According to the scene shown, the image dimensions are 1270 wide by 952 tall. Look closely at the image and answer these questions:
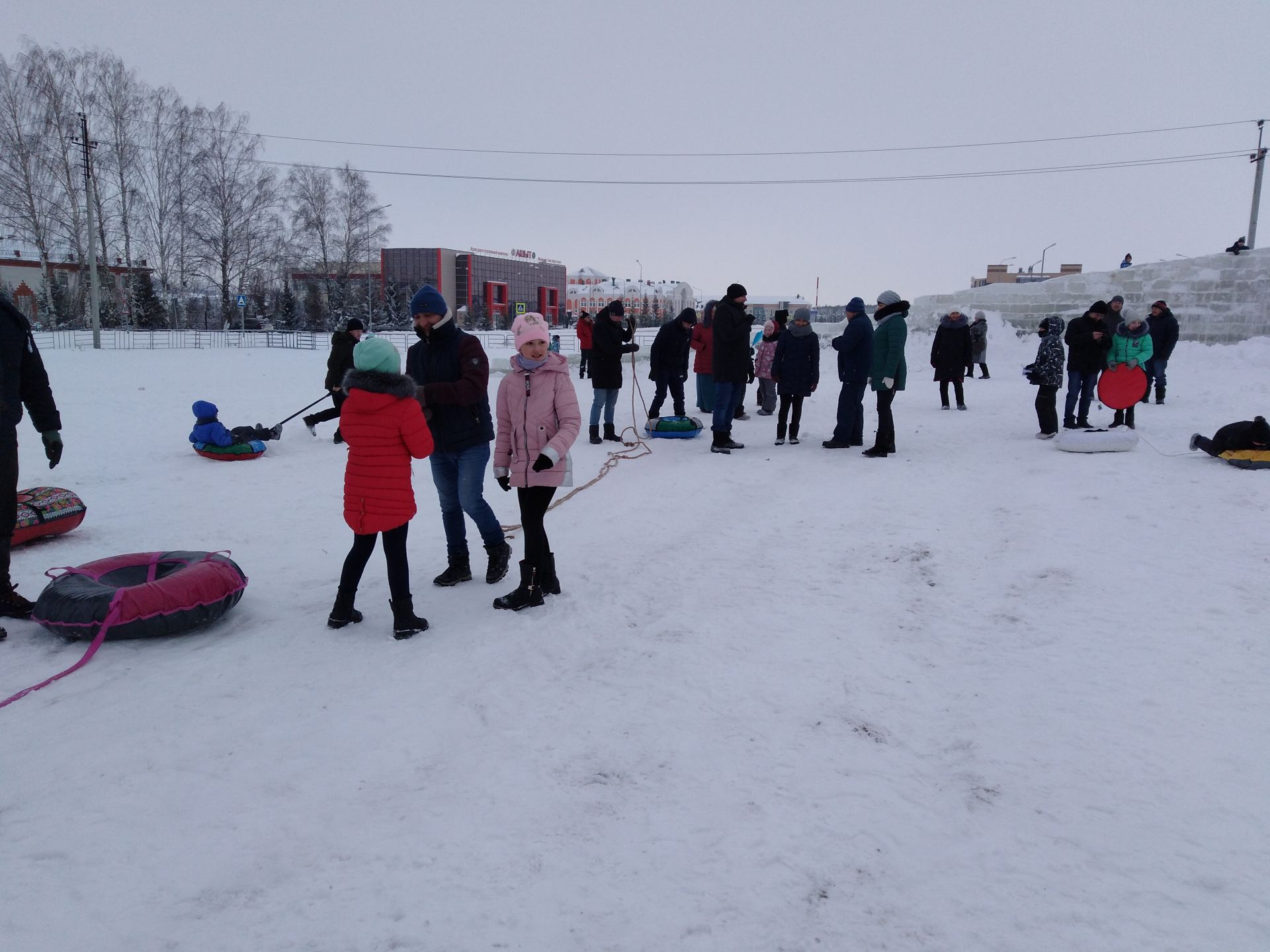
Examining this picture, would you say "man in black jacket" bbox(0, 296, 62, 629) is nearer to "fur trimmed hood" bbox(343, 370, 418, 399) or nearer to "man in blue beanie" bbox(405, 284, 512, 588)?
"fur trimmed hood" bbox(343, 370, 418, 399)

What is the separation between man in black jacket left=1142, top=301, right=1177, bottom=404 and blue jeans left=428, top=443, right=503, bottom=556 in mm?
11835

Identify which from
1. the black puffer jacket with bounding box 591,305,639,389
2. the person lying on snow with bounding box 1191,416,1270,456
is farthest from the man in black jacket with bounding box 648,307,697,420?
the person lying on snow with bounding box 1191,416,1270,456

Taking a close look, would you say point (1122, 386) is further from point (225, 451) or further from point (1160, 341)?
point (225, 451)

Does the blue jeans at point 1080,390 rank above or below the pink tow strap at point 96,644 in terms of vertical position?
above

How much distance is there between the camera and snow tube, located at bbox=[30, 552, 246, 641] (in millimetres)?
3842

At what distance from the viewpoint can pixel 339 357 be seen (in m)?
10.0

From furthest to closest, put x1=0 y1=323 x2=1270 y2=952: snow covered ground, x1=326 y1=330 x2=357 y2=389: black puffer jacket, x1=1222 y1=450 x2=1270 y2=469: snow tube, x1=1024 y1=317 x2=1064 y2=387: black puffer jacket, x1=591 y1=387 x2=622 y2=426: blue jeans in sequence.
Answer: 1. x1=591 y1=387 x2=622 y2=426: blue jeans
2. x1=326 y1=330 x2=357 y2=389: black puffer jacket
3. x1=1024 y1=317 x2=1064 y2=387: black puffer jacket
4. x1=1222 y1=450 x2=1270 y2=469: snow tube
5. x1=0 y1=323 x2=1270 y2=952: snow covered ground

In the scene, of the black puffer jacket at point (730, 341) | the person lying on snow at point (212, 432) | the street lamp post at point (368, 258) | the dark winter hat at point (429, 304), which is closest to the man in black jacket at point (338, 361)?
the person lying on snow at point (212, 432)

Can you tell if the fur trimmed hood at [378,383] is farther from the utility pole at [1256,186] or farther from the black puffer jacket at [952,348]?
the utility pole at [1256,186]

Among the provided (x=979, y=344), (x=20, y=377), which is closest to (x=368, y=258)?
(x=979, y=344)

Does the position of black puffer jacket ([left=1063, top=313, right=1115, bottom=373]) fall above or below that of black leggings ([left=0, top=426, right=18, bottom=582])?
above

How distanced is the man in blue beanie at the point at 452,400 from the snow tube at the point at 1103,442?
694 centimetres

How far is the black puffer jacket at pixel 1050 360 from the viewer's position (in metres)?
9.06

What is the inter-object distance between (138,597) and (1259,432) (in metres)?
9.40
